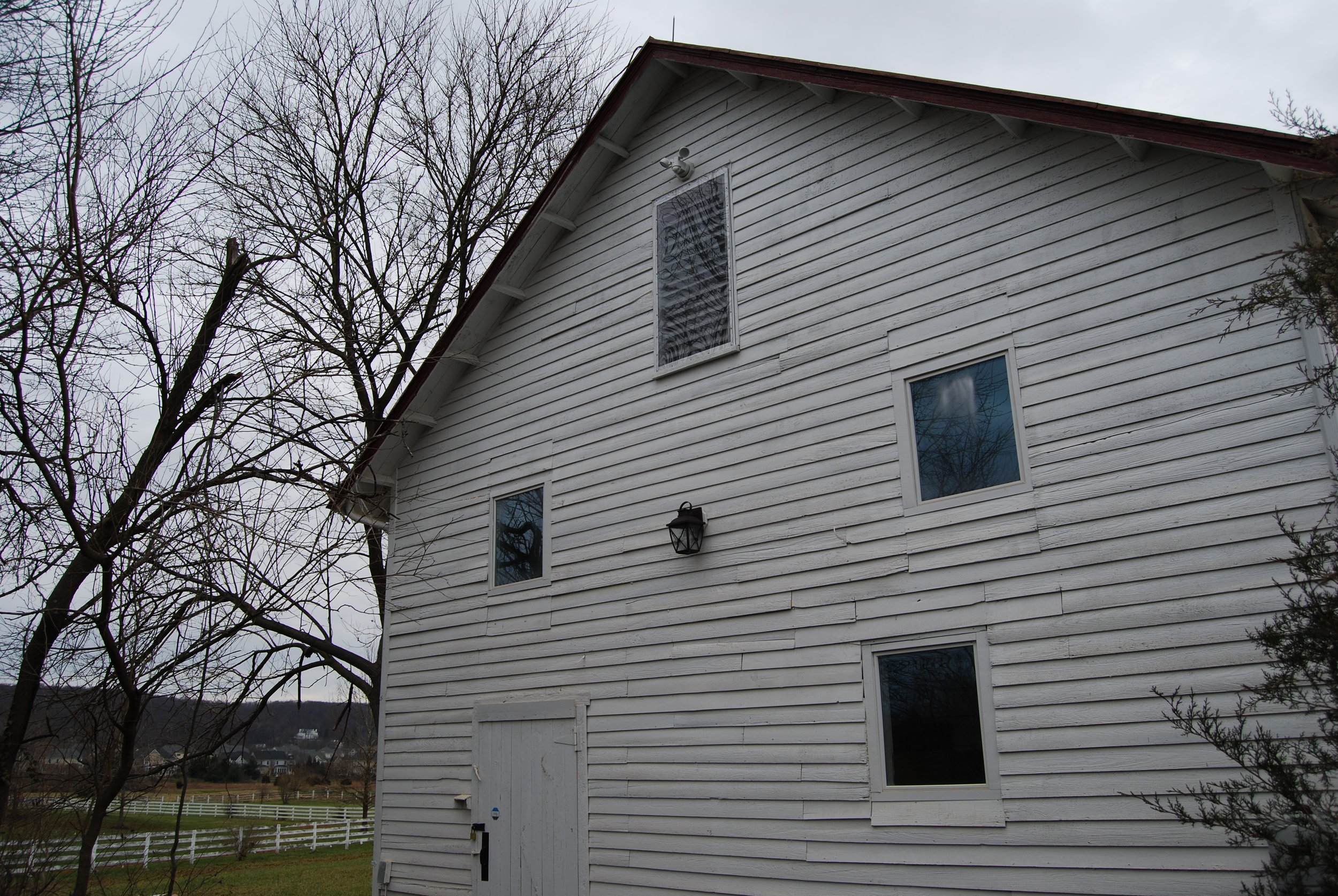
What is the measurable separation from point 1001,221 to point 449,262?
12576mm

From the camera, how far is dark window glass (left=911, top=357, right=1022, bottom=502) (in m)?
6.64

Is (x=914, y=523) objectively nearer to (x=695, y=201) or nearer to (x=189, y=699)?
(x=695, y=201)

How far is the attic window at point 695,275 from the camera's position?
340 inches

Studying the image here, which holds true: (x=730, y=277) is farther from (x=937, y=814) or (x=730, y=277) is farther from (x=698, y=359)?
(x=937, y=814)

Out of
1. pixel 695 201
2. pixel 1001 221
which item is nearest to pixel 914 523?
pixel 1001 221

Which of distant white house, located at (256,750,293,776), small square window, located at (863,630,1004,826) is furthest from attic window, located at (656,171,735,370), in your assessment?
distant white house, located at (256,750,293,776)

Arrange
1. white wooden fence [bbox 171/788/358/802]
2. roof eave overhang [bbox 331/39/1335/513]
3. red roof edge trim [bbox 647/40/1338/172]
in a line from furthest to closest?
white wooden fence [bbox 171/788/358/802] → roof eave overhang [bbox 331/39/1335/513] → red roof edge trim [bbox 647/40/1338/172]

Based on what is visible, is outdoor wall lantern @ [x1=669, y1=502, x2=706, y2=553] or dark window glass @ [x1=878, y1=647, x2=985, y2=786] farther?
outdoor wall lantern @ [x1=669, y1=502, x2=706, y2=553]

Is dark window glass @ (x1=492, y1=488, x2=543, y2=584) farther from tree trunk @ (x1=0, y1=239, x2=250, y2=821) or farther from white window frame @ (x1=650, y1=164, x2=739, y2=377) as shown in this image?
tree trunk @ (x1=0, y1=239, x2=250, y2=821)

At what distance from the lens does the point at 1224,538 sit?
18.4ft

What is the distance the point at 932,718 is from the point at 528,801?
4.17 meters

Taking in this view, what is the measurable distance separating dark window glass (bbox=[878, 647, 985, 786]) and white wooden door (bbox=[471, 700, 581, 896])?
3.17m

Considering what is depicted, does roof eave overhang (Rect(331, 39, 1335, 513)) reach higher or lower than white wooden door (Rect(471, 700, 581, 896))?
higher

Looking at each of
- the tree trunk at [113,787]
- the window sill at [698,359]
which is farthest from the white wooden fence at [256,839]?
the window sill at [698,359]
